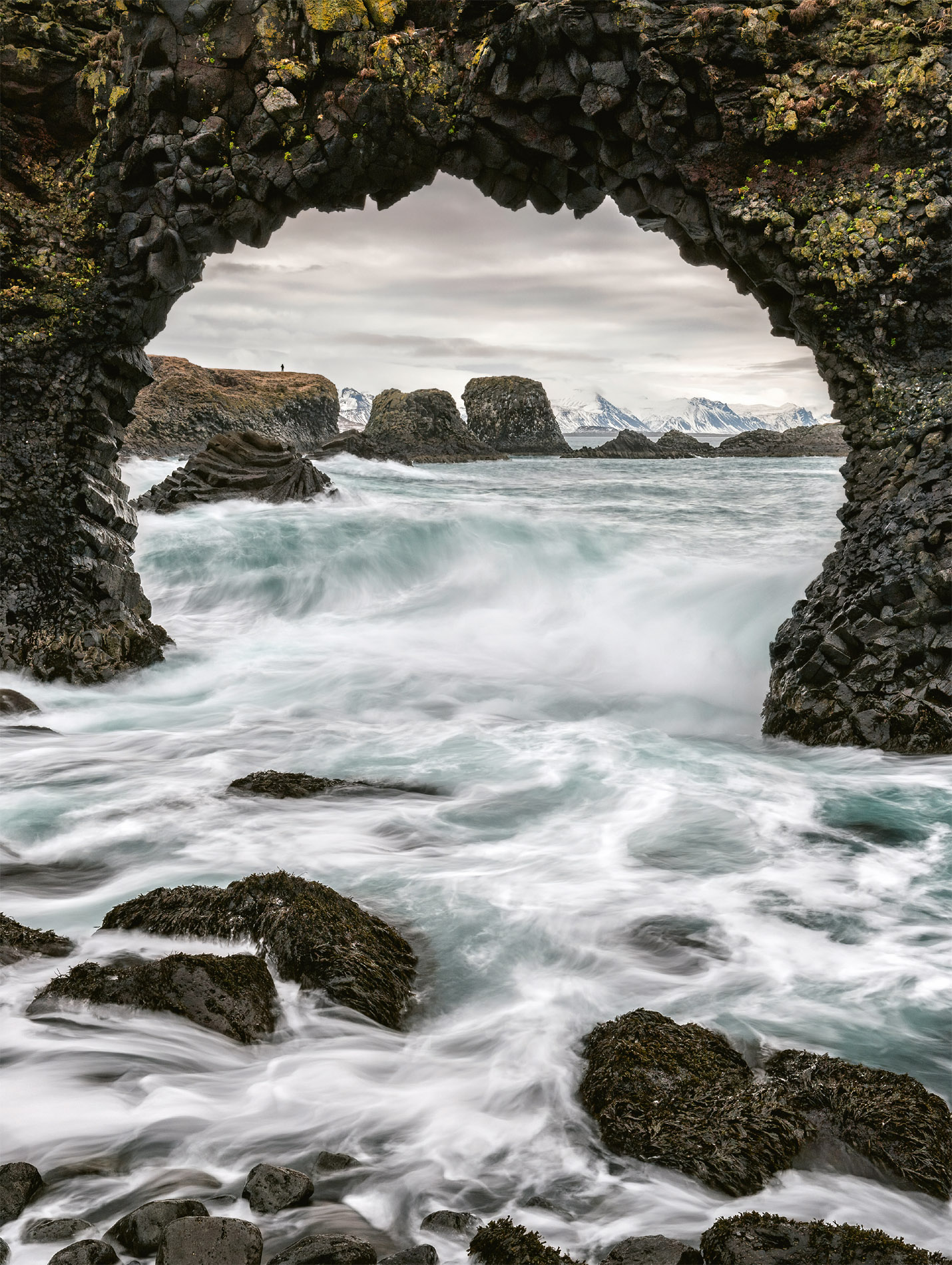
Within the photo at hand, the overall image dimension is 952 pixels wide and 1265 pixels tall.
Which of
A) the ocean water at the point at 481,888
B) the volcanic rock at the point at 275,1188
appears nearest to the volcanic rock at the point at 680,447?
the ocean water at the point at 481,888

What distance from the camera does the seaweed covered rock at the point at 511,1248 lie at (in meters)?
2.76

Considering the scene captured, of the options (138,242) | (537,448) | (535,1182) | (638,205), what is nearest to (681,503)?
(638,205)

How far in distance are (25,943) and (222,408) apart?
164 ft

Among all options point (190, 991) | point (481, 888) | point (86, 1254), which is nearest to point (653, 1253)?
point (86, 1254)

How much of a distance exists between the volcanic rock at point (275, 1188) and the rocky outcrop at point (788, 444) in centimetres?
6468

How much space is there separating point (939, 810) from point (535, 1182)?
4790 millimetres

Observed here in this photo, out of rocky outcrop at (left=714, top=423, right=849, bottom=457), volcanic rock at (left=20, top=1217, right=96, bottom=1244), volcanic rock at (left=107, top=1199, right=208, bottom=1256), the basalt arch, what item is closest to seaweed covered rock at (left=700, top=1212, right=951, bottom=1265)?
volcanic rock at (left=107, top=1199, right=208, bottom=1256)

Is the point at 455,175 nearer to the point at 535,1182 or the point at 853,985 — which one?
the point at 853,985

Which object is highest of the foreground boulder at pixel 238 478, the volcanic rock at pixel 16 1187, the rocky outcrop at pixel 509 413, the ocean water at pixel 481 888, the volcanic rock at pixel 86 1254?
the rocky outcrop at pixel 509 413

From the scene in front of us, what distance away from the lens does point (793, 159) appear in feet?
29.6

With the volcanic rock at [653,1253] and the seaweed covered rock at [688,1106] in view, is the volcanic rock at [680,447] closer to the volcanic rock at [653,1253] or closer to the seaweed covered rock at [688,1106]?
the seaweed covered rock at [688,1106]

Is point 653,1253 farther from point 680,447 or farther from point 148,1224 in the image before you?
point 680,447

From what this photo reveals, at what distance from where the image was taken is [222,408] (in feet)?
167

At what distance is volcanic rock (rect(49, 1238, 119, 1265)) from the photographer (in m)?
2.59
